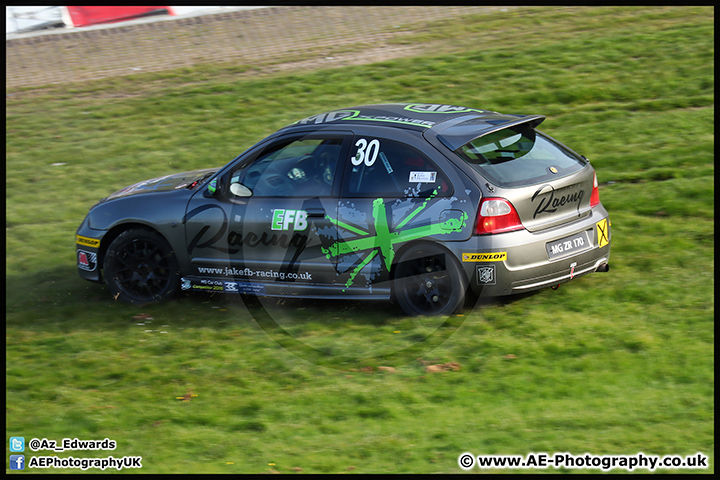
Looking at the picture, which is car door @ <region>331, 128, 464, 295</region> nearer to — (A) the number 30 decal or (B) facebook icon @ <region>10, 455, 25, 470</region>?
(A) the number 30 decal

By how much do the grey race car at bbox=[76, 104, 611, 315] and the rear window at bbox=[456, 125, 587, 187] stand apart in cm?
1

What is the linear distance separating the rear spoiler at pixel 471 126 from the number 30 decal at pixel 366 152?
1.69ft

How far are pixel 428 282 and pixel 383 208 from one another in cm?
74

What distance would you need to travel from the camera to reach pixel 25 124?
13852mm

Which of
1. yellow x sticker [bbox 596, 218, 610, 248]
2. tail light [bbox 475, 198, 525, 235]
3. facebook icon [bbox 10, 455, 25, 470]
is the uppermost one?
tail light [bbox 475, 198, 525, 235]

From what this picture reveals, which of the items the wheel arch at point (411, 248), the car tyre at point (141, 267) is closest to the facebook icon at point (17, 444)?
the car tyre at point (141, 267)

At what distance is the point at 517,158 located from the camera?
22.3 feet

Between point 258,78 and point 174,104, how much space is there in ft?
5.56

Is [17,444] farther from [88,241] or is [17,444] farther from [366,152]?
[366,152]

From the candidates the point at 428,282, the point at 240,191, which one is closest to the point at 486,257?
the point at 428,282

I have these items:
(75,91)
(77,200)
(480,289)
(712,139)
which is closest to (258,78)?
(75,91)

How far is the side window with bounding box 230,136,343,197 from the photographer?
23.3 ft

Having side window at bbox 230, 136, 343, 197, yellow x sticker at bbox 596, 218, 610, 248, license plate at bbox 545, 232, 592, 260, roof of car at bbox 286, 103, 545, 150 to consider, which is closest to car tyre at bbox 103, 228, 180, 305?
side window at bbox 230, 136, 343, 197

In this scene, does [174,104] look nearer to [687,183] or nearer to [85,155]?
[85,155]
